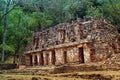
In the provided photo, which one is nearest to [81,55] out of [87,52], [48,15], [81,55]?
[81,55]

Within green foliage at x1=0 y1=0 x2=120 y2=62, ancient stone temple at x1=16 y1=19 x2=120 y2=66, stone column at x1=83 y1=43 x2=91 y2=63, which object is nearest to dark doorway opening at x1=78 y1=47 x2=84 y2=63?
ancient stone temple at x1=16 y1=19 x2=120 y2=66

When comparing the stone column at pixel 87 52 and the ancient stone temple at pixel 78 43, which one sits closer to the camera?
the ancient stone temple at pixel 78 43

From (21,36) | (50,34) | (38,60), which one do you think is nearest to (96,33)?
(50,34)

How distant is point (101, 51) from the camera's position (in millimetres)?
20766

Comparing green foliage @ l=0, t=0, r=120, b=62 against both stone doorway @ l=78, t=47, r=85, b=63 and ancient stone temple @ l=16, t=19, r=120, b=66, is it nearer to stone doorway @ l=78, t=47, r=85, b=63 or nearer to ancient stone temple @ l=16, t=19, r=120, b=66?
ancient stone temple @ l=16, t=19, r=120, b=66

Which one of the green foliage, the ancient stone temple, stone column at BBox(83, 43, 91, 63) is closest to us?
the ancient stone temple

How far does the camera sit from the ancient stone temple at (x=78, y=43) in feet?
68.9

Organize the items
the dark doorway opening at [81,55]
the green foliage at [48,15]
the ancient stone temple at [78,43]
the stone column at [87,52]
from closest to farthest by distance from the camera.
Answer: the ancient stone temple at [78,43] < the stone column at [87,52] < the dark doorway opening at [81,55] < the green foliage at [48,15]

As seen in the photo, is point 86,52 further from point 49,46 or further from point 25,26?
point 25,26

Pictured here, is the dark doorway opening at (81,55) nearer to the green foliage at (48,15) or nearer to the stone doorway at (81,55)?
the stone doorway at (81,55)

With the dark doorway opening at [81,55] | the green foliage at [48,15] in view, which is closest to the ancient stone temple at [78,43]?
the dark doorway opening at [81,55]

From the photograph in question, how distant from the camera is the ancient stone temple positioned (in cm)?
2102

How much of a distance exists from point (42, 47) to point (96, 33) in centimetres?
912

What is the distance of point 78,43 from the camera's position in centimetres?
2233
